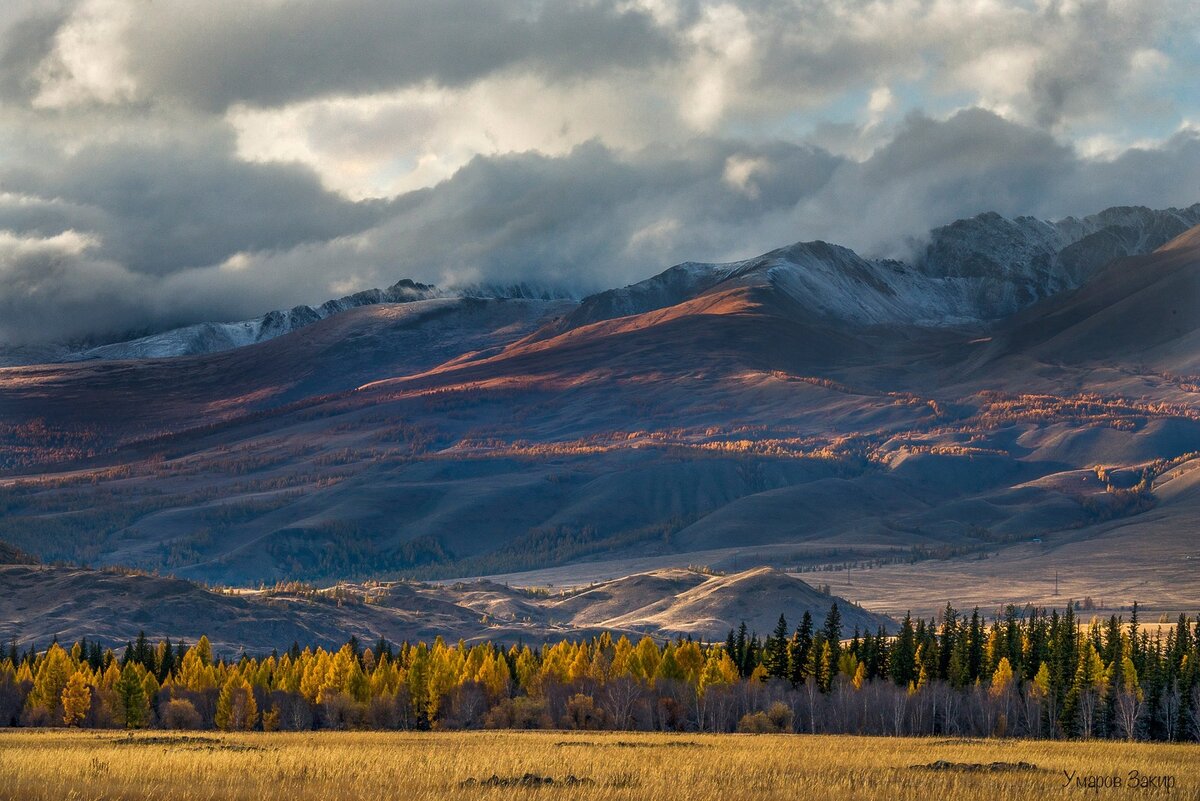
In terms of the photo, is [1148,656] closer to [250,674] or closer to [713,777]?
[250,674]

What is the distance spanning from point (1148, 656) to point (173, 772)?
99.1 meters

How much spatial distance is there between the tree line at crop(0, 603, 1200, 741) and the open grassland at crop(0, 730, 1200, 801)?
135 ft

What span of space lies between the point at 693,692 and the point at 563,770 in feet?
246

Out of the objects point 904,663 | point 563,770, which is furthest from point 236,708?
point 563,770

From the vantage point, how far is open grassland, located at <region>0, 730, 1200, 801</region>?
47156 mm

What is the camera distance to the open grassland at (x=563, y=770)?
155ft

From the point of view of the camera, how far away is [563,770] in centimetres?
5662

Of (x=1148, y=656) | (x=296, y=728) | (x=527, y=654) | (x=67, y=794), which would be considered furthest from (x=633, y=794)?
(x=527, y=654)

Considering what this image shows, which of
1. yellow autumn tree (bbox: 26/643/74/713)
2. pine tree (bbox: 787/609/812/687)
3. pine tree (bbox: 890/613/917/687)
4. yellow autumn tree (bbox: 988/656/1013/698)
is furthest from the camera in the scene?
pine tree (bbox: 890/613/917/687)

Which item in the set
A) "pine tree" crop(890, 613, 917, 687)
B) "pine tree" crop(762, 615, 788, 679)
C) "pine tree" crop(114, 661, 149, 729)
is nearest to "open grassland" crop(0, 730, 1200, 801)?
"pine tree" crop(114, 661, 149, 729)

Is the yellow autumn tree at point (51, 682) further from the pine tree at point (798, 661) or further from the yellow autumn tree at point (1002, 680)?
the yellow autumn tree at point (1002, 680)

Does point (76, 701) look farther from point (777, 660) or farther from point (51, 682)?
point (777, 660)

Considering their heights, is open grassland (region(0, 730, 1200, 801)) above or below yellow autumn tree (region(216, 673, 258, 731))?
above

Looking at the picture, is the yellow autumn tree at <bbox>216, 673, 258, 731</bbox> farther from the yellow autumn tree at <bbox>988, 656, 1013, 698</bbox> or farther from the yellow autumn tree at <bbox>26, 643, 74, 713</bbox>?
the yellow autumn tree at <bbox>988, 656, 1013, 698</bbox>
